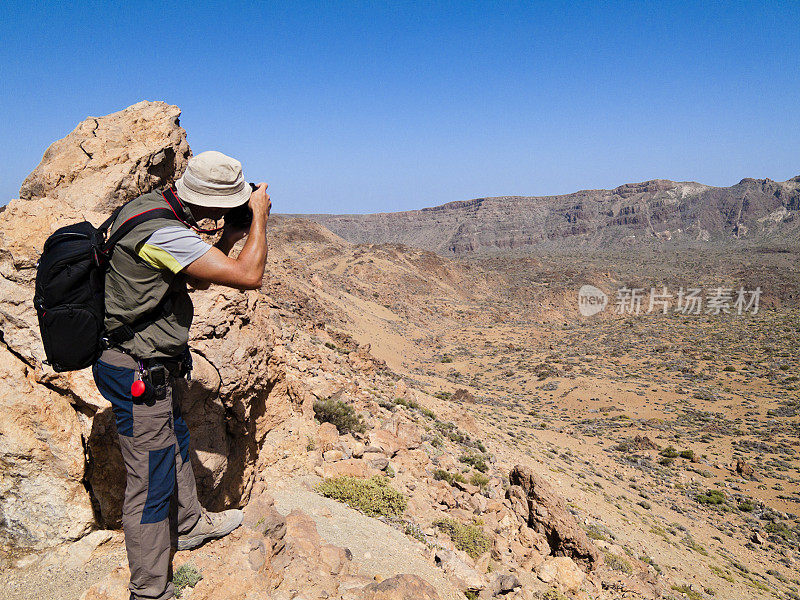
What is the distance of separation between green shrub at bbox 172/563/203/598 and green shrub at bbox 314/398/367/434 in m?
4.95

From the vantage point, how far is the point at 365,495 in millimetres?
5613

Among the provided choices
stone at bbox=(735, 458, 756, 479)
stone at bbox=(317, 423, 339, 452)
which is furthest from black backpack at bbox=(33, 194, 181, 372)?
stone at bbox=(735, 458, 756, 479)

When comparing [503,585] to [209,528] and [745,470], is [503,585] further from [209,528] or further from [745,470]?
[745,470]

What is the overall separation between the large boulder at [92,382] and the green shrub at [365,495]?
1.22m

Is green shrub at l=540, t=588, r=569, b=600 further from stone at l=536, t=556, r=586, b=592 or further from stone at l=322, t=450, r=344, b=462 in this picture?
stone at l=322, t=450, r=344, b=462

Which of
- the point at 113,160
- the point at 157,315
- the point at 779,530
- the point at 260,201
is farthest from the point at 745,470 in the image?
the point at 113,160

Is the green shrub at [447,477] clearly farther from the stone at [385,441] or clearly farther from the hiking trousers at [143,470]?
the hiking trousers at [143,470]

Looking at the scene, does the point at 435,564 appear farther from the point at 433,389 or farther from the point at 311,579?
the point at 433,389

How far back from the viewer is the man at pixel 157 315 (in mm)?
2229

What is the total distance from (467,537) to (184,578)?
3.97 meters

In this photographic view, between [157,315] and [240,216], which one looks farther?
[240,216]

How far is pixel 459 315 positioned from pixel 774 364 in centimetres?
2243

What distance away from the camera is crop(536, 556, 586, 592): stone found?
19.3ft

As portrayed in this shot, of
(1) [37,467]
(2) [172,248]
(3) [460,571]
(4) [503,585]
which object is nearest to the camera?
(2) [172,248]
